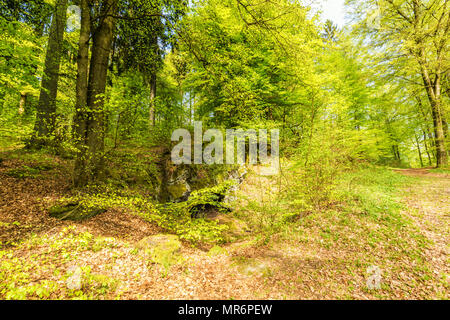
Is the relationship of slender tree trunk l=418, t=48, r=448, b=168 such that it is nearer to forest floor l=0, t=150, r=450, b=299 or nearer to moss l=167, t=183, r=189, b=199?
forest floor l=0, t=150, r=450, b=299

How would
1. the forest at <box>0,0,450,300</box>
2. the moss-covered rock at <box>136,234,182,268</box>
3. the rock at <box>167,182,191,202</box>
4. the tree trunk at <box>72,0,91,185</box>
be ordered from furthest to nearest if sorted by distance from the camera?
1. the rock at <box>167,182,191,202</box>
2. the tree trunk at <box>72,0,91,185</box>
3. the moss-covered rock at <box>136,234,182,268</box>
4. the forest at <box>0,0,450,300</box>

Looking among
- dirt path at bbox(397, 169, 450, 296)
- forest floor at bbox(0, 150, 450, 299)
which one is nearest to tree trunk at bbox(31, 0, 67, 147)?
forest floor at bbox(0, 150, 450, 299)

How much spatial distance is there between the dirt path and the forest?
44 mm

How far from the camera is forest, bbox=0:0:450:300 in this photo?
3158 mm

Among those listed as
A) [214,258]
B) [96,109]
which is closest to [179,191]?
[214,258]

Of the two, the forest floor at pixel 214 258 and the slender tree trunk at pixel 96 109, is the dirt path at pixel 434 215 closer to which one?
the forest floor at pixel 214 258

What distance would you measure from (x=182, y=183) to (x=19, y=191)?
13.9 feet

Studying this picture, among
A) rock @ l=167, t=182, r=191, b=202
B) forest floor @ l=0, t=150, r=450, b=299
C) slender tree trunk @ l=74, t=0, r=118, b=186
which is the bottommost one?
forest floor @ l=0, t=150, r=450, b=299

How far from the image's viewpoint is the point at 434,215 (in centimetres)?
505

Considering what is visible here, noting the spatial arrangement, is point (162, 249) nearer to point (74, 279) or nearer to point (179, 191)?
point (74, 279)

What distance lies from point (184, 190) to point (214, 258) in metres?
3.14

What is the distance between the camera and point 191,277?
10.9 feet

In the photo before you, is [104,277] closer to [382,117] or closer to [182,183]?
[182,183]

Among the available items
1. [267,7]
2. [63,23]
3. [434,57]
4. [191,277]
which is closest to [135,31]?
[63,23]
